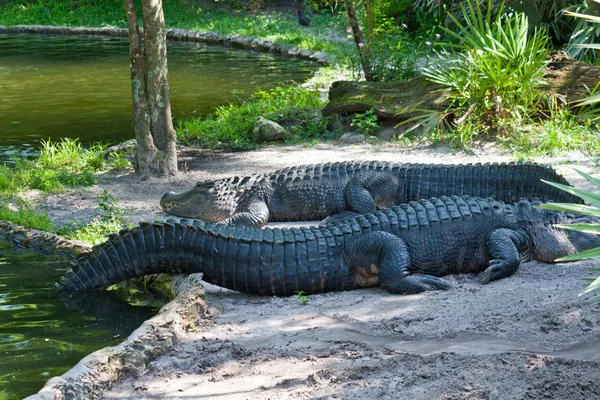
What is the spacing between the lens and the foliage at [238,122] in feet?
33.6

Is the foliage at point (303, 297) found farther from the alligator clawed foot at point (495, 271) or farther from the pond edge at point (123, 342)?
the alligator clawed foot at point (495, 271)

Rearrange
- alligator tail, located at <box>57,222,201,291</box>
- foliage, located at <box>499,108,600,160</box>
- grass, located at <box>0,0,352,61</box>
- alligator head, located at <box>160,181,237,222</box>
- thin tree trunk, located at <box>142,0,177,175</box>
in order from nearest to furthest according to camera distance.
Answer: alligator tail, located at <box>57,222,201,291</box>
alligator head, located at <box>160,181,237,222</box>
thin tree trunk, located at <box>142,0,177,175</box>
foliage, located at <box>499,108,600,160</box>
grass, located at <box>0,0,352,61</box>

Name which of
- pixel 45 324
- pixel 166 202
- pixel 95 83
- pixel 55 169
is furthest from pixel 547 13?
pixel 45 324

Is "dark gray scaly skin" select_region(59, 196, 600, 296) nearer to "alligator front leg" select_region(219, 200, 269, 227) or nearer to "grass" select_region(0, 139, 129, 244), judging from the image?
"grass" select_region(0, 139, 129, 244)

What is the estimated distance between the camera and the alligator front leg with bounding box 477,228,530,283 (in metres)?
4.90

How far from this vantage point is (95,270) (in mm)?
5148

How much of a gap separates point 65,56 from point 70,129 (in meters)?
11.1

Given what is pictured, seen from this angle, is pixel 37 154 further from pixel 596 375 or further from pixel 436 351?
pixel 596 375

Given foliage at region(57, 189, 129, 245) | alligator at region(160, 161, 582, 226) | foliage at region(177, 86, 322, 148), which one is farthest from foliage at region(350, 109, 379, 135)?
foliage at region(57, 189, 129, 245)

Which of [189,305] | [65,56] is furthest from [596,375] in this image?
[65,56]

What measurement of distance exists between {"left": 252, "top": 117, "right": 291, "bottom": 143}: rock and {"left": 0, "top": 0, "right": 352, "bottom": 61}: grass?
11.4 meters

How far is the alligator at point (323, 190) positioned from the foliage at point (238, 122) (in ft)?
9.31

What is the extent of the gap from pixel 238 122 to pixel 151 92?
2847mm

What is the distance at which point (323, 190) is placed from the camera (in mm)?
7016
